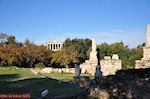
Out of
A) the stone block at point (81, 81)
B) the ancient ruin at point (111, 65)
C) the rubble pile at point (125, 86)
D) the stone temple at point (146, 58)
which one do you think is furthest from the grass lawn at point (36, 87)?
the ancient ruin at point (111, 65)

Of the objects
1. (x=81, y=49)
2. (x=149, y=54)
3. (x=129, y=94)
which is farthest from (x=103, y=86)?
(x=81, y=49)

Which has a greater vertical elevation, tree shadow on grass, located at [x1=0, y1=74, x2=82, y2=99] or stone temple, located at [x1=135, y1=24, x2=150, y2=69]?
stone temple, located at [x1=135, y1=24, x2=150, y2=69]

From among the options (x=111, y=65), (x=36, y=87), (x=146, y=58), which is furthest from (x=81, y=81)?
(x=111, y=65)

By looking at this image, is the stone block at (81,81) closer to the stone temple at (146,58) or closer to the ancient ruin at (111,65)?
the stone temple at (146,58)

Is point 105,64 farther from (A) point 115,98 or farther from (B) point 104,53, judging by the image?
(A) point 115,98

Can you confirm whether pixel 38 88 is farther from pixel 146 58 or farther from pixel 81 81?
pixel 146 58

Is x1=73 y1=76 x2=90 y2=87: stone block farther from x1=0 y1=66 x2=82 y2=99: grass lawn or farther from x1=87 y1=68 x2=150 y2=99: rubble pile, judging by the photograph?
x1=87 y1=68 x2=150 y2=99: rubble pile

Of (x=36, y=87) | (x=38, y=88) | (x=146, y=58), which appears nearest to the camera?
(x=38, y=88)

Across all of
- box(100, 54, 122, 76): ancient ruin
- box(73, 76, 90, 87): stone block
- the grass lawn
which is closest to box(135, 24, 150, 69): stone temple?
box(100, 54, 122, 76): ancient ruin

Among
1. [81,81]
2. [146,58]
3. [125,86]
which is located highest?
[146,58]

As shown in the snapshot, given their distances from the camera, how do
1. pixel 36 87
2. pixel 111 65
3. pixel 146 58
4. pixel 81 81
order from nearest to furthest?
pixel 36 87 < pixel 81 81 < pixel 146 58 < pixel 111 65

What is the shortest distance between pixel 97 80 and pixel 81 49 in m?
40.7

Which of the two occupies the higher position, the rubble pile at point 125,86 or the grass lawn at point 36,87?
the rubble pile at point 125,86

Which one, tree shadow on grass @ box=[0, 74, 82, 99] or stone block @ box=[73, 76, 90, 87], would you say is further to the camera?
stone block @ box=[73, 76, 90, 87]
